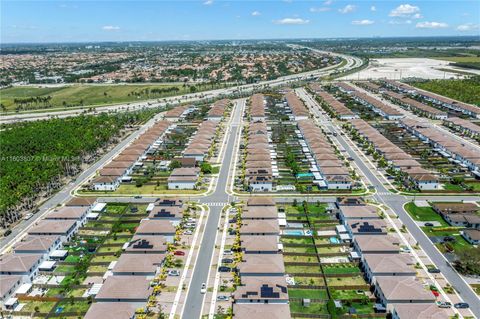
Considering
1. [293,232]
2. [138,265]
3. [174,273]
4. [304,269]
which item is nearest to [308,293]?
[304,269]

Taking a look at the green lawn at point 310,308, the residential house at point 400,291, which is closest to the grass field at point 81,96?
the green lawn at point 310,308

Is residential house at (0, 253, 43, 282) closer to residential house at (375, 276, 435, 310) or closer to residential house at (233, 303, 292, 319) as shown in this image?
residential house at (233, 303, 292, 319)

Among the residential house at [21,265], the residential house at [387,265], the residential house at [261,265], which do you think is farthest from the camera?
the residential house at [21,265]

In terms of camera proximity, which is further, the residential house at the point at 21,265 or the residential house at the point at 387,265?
the residential house at the point at 21,265

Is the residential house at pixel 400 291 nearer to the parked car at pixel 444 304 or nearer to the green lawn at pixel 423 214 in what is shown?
the parked car at pixel 444 304

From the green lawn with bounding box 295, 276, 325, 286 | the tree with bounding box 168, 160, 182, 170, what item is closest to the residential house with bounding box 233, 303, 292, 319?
the green lawn with bounding box 295, 276, 325, 286

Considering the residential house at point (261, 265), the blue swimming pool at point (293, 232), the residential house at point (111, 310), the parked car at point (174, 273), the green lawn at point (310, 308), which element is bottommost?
the green lawn at point (310, 308)
